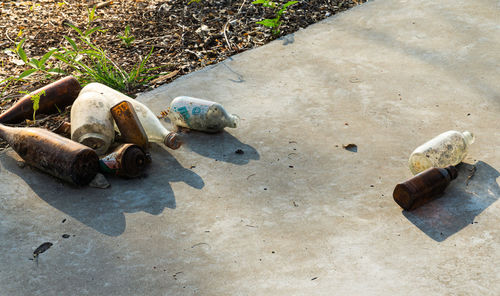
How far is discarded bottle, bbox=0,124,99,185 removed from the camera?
2307 millimetres

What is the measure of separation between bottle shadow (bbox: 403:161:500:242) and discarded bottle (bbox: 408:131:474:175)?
7 cm

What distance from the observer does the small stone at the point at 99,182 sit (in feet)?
7.80

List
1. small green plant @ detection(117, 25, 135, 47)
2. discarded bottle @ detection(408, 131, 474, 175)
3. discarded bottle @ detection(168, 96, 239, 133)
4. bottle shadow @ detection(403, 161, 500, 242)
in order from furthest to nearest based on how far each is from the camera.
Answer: small green plant @ detection(117, 25, 135, 47), discarded bottle @ detection(168, 96, 239, 133), discarded bottle @ detection(408, 131, 474, 175), bottle shadow @ detection(403, 161, 500, 242)

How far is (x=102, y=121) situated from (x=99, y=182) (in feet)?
0.98

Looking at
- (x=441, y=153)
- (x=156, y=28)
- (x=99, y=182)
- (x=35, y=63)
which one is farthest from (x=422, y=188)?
(x=156, y=28)

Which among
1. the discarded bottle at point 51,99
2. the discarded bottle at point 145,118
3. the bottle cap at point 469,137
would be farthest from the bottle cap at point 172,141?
the bottle cap at point 469,137

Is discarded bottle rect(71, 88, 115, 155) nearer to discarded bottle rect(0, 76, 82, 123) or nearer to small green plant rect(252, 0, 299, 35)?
discarded bottle rect(0, 76, 82, 123)

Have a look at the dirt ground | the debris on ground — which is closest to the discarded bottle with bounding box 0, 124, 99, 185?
the dirt ground

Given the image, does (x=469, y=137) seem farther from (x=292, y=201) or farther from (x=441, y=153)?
(x=292, y=201)

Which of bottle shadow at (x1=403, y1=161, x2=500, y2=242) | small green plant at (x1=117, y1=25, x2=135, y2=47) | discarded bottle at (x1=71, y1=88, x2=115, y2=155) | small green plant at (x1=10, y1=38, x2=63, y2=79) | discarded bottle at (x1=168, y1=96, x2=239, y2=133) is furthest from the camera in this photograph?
small green plant at (x1=117, y1=25, x2=135, y2=47)

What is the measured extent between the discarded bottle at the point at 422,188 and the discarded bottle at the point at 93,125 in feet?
4.32

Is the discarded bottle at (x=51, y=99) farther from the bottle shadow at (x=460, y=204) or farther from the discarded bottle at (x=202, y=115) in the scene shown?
the bottle shadow at (x=460, y=204)

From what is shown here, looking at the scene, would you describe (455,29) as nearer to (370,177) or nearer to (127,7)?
(370,177)

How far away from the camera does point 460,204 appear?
7.23 feet
